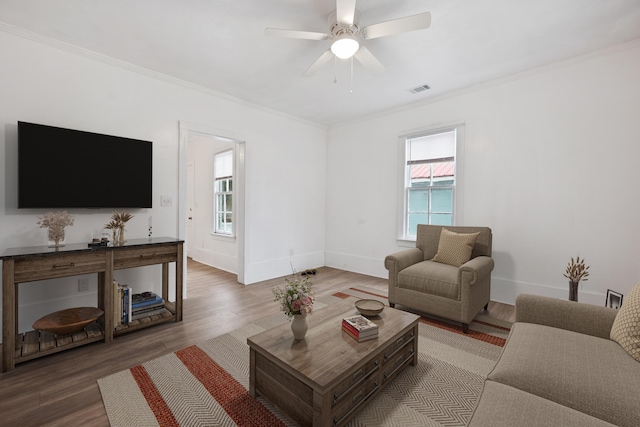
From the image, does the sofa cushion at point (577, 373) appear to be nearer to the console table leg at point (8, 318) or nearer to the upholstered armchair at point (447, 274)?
the upholstered armchair at point (447, 274)

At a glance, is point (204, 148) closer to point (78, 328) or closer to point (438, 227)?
point (78, 328)

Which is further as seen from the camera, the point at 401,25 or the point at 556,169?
the point at 556,169

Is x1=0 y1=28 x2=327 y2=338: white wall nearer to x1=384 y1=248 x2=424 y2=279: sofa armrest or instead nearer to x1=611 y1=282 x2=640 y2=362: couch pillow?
x1=384 y1=248 x2=424 y2=279: sofa armrest

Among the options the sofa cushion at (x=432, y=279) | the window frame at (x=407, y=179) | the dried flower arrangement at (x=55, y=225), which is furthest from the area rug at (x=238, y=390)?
the window frame at (x=407, y=179)

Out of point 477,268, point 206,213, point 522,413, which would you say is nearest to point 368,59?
point 477,268

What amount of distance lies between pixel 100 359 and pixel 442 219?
4186 millimetres

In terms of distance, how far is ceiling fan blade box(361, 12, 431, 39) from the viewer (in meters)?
2.01

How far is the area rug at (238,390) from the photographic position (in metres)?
1.62

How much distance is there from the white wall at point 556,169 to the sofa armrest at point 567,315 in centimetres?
186

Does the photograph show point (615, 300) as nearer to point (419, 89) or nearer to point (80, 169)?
point (419, 89)

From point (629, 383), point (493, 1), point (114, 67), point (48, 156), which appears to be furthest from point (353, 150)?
point (629, 383)

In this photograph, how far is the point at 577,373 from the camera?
125 cm

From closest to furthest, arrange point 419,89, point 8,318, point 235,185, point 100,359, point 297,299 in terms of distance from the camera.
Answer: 1. point 297,299
2. point 8,318
3. point 100,359
4. point 419,89
5. point 235,185

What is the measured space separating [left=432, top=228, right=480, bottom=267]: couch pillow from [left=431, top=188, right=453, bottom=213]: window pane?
883mm
